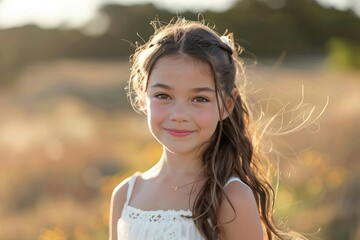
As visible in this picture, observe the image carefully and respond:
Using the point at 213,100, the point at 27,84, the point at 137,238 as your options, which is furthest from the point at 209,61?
the point at 27,84

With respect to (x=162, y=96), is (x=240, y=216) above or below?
below

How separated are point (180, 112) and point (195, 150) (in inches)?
6.7

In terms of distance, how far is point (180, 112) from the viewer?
2.59m

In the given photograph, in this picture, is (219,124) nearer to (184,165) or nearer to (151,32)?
(184,165)

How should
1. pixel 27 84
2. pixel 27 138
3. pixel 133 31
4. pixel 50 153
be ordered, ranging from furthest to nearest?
1. pixel 133 31
2. pixel 27 84
3. pixel 27 138
4. pixel 50 153

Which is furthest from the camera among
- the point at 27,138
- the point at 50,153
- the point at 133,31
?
the point at 133,31

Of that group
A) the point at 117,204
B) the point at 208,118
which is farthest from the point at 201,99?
the point at 117,204

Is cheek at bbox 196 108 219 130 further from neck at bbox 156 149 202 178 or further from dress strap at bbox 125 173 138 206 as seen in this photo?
dress strap at bbox 125 173 138 206

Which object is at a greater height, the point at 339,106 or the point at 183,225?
the point at 339,106

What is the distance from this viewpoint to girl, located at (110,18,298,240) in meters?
2.60

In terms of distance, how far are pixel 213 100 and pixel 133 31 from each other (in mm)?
14805

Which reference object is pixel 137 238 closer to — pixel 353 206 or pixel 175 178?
pixel 175 178

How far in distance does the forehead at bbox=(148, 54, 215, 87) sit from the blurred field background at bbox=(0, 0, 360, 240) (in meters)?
0.43

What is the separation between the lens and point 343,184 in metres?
Result: 5.65
